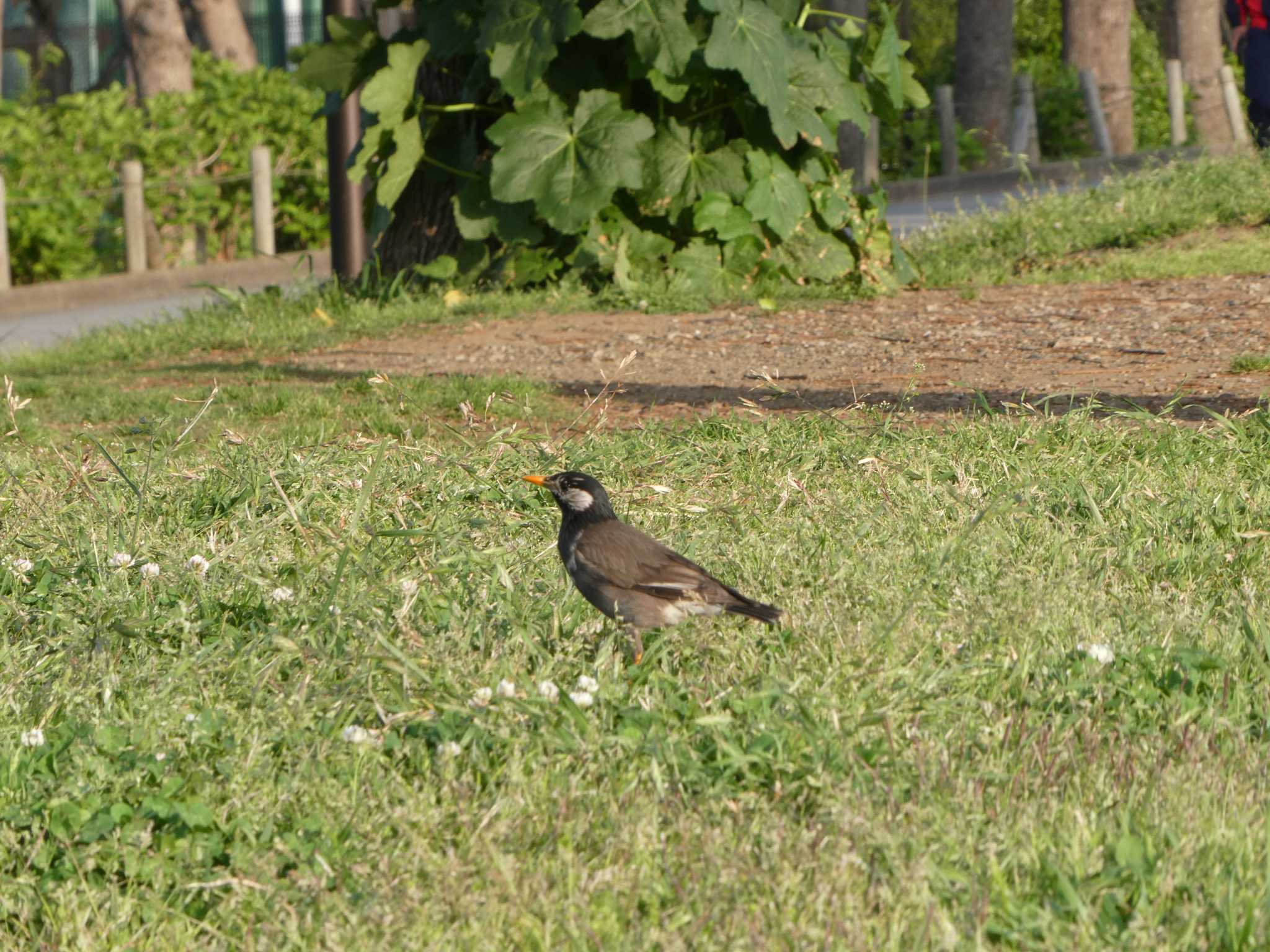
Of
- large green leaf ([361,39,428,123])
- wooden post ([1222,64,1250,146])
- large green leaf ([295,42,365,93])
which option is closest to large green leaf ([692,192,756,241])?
large green leaf ([361,39,428,123])

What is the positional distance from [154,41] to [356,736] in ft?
68.7

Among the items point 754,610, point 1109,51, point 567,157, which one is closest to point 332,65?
point 567,157

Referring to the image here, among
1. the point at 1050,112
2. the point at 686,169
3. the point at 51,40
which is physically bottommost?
the point at 1050,112

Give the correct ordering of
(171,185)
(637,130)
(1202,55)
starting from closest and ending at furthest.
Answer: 1. (637,130)
2. (171,185)
3. (1202,55)

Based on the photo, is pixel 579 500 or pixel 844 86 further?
pixel 844 86

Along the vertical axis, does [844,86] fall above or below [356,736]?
above

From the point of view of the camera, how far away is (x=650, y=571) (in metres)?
4.06

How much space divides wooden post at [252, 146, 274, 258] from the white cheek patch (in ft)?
47.3

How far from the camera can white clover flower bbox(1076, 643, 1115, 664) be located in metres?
3.76

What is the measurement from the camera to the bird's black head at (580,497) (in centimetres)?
434

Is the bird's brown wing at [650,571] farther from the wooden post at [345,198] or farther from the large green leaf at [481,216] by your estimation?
the wooden post at [345,198]

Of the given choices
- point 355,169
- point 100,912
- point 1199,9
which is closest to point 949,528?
point 100,912

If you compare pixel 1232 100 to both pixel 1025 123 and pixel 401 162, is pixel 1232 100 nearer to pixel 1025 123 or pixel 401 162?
pixel 1025 123

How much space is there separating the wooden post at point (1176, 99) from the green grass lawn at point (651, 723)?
2051 cm
